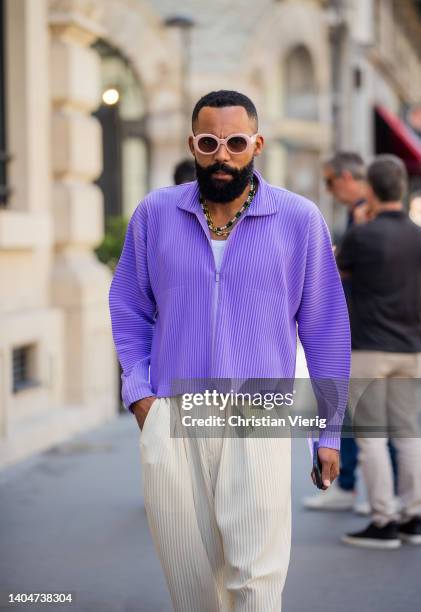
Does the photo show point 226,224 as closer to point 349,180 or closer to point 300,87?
point 349,180

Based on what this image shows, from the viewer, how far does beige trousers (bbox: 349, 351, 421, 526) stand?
5.43m

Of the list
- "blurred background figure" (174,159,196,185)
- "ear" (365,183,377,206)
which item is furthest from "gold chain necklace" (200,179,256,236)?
"blurred background figure" (174,159,196,185)

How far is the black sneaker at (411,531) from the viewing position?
5.51 metres

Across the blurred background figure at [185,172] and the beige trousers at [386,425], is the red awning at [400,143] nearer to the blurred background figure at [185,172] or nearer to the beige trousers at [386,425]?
the blurred background figure at [185,172]

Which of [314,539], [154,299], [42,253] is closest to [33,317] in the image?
[42,253]

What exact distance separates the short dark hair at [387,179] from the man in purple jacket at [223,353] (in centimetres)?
243

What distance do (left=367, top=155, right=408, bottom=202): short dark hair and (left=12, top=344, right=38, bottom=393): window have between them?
368cm

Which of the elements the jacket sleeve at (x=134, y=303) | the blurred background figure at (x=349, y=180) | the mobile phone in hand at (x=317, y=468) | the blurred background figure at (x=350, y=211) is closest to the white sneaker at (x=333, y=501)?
the blurred background figure at (x=350, y=211)

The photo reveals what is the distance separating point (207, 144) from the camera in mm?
3055

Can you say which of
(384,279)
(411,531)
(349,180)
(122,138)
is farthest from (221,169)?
(122,138)

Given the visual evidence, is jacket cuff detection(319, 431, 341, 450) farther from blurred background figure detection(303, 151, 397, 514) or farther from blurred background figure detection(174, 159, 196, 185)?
blurred background figure detection(303, 151, 397, 514)

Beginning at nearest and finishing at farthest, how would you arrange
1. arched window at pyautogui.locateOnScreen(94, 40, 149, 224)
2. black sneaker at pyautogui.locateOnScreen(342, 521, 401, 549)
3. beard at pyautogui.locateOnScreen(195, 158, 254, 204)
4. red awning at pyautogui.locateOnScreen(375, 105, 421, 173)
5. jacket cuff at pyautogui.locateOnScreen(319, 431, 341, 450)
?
beard at pyautogui.locateOnScreen(195, 158, 254, 204), jacket cuff at pyautogui.locateOnScreen(319, 431, 341, 450), black sneaker at pyautogui.locateOnScreen(342, 521, 401, 549), arched window at pyautogui.locateOnScreen(94, 40, 149, 224), red awning at pyautogui.locateOnScreen(375, 105, 421, 173)

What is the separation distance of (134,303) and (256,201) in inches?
19.4

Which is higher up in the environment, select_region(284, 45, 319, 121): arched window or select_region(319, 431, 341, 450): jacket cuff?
select_region(284, 45, 319, 121): arched window
